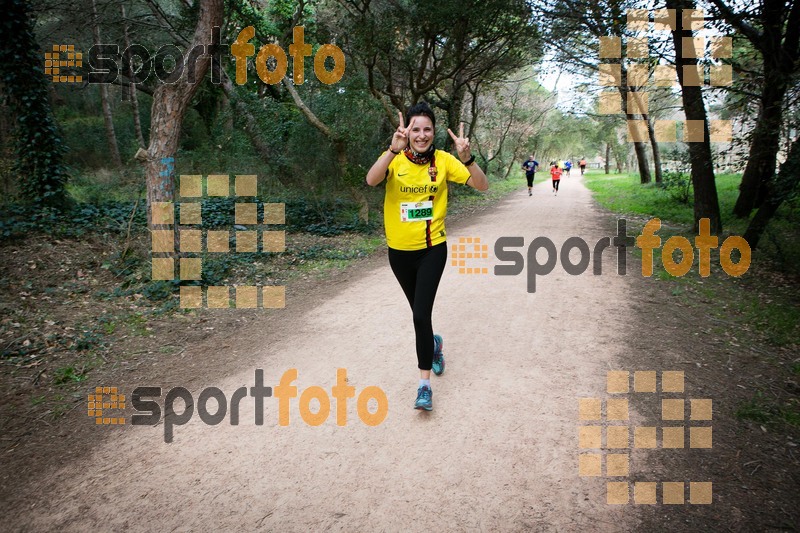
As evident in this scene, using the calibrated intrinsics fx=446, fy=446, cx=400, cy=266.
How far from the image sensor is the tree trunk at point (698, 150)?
29.4 feet

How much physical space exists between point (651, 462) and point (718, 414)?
108cm

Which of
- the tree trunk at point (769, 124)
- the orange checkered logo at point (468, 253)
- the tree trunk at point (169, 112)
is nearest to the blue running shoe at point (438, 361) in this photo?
the orange checkered logo at point (468, 253)

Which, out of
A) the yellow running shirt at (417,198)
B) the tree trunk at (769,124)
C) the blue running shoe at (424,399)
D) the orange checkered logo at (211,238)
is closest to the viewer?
the yellow running shirt at (417,198)

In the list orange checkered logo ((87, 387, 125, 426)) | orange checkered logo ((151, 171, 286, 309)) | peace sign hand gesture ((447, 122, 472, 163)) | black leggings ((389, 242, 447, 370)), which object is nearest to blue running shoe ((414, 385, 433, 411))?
black leggings ((389, 242, 447, 370))

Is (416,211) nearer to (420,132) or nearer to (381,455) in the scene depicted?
(420,132)

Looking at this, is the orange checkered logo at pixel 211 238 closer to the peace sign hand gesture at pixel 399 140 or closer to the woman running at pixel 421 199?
the woman running at pixel 421 199

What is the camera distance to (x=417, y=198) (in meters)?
3.63

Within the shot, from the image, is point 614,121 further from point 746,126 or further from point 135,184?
point 135,184

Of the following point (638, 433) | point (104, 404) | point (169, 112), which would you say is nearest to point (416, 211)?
point (638, 433)

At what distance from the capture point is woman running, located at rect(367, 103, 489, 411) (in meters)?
3.56

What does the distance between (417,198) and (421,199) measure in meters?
0.03

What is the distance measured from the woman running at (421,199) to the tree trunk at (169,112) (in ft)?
18.2

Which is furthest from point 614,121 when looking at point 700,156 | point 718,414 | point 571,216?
point 718,414

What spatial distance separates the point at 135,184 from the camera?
16922 mm
